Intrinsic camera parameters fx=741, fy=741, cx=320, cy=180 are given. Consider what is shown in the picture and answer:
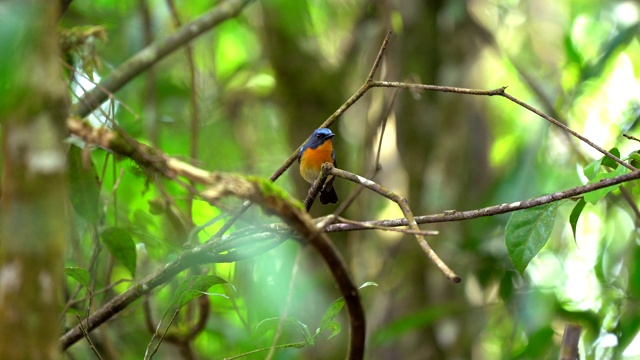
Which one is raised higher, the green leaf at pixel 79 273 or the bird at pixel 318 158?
the bird at pixel 318 158

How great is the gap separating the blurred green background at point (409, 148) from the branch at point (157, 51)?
13.1 inches

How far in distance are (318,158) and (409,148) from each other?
4.85ft

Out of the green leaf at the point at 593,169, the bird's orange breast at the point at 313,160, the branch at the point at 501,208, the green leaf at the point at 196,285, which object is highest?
the bird's orange breast at the point at 313,160

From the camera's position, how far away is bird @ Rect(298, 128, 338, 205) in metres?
4.40

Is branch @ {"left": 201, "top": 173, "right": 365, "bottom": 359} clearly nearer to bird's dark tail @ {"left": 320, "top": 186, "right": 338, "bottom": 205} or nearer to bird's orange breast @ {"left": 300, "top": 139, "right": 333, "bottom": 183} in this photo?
bird's orange breast @ {"left": 300, "top": 139, "right": 333, "bottom": 183}

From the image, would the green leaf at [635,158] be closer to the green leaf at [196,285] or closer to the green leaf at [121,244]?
the green leaf at [196,285]

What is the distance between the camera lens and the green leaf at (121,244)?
105 inches

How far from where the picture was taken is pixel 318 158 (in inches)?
173

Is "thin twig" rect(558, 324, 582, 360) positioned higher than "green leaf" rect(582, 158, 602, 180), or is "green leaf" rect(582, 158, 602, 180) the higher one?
"green leaf" rect(582, 158, 602, 180)

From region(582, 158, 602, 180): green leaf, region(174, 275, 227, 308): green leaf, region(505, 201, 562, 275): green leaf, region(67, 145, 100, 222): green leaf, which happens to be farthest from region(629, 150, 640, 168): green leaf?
region(67, 145, 100, 222): green leaf

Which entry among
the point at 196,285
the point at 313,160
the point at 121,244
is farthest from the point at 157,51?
the point at 196,285

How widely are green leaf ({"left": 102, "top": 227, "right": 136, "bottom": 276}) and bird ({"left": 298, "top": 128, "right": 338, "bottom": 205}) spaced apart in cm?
178

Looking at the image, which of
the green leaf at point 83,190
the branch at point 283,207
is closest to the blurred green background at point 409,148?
the green leaf at point 83,190

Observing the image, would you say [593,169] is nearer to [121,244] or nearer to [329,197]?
[121,244]
